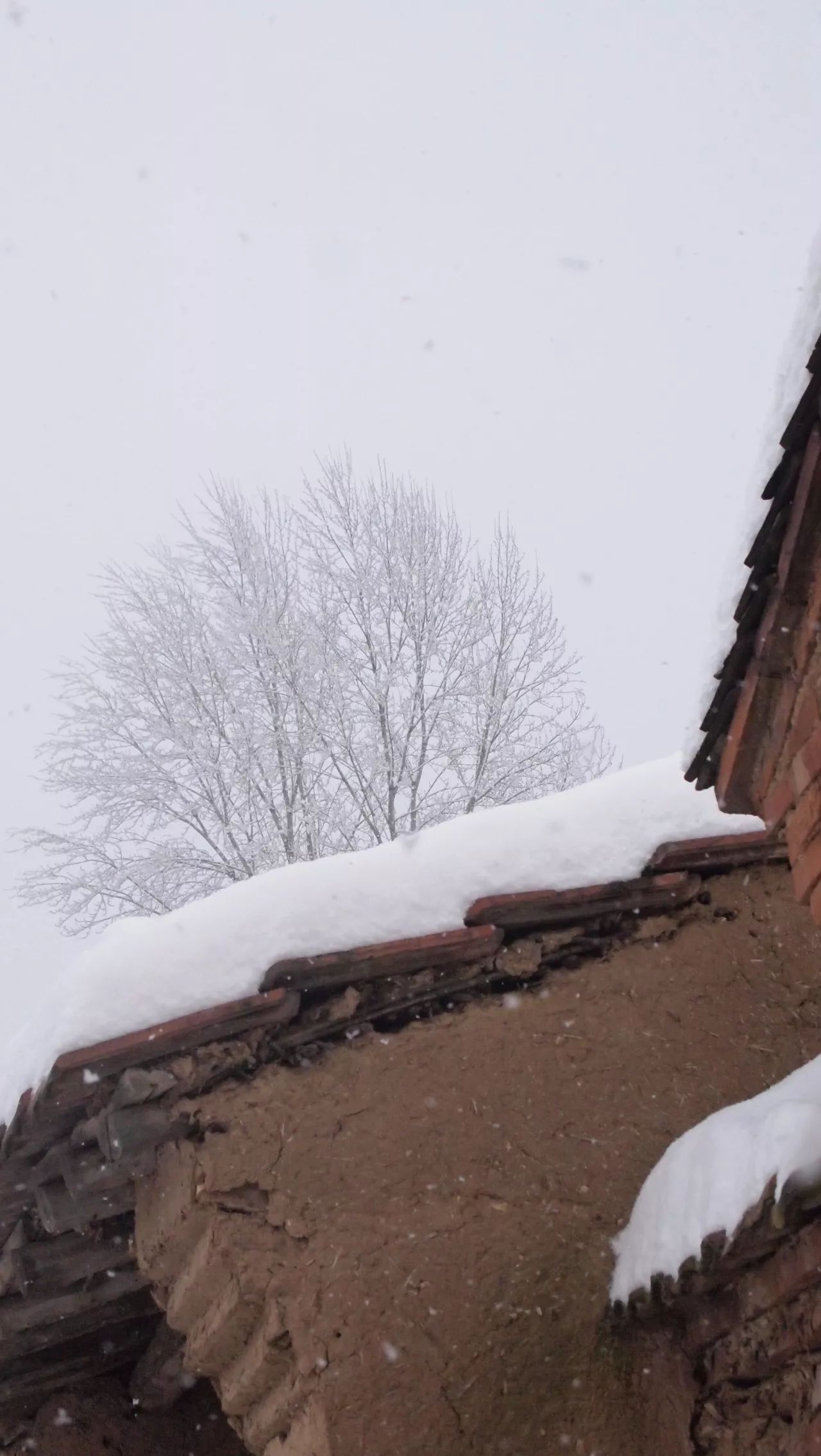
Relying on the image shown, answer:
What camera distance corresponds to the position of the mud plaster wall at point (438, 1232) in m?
2.46

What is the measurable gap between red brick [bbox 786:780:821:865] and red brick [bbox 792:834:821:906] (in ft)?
0.04

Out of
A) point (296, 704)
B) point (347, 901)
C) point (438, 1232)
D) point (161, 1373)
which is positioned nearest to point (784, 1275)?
point (438, 1232)

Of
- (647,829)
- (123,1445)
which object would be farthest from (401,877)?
(123,1445)

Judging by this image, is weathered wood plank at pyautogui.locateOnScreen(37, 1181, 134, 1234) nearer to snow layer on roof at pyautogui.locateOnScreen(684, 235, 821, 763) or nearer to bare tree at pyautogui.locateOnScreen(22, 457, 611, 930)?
snow layer on roof at pyautogui.locateOnScreen(684, 235, 821, 763)

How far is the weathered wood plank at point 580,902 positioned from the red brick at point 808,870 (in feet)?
3.33

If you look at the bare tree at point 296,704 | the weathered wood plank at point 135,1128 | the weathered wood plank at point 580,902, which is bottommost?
the weathered wood plank at point 135,1128

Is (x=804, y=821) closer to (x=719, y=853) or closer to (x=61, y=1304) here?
(x=719, y=853)

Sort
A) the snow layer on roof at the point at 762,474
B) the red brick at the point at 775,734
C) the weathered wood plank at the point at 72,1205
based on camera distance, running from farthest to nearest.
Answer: the weathered wood plank at the point at 72,1205
the red brick at the point at 775,734
the snow layer on roof at the point at 762,474

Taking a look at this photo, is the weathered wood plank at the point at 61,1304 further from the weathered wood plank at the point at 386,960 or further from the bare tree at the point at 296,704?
the bare tree at the point at 296,704

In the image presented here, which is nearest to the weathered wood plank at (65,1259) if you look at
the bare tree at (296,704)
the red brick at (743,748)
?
the red brick at (743,748)

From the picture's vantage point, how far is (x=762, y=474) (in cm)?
184

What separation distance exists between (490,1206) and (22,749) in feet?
182

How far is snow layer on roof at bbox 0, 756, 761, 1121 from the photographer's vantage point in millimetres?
2479

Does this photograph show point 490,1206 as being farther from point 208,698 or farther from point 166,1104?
point 208,698
